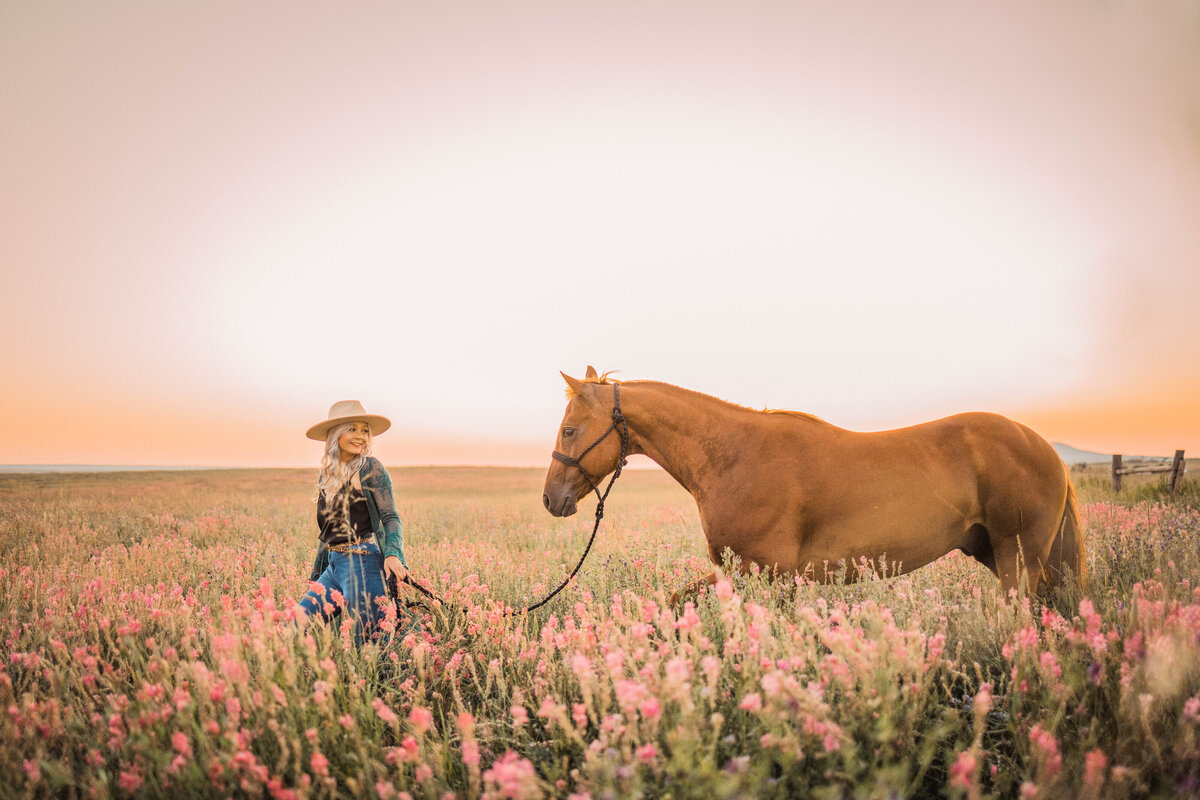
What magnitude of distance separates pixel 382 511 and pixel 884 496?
12.4 feet

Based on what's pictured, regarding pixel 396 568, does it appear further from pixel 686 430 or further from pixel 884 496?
pixel 884 496

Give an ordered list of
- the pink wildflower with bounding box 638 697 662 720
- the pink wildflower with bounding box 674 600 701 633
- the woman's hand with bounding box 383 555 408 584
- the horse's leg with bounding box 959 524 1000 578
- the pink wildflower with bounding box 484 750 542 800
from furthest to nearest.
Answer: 1. the horse's leg with bounding box 959 524 1000 578
2. the woman's hand with bounding box 383 555 408 584
3. the pink wildflower with bounding box 674 600 701 633
4. the pink wildflower with bounding box 638 697 662 720
5. the pink wildflower with bounding box 484 750 542 800

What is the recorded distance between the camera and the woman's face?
4609 millimetres

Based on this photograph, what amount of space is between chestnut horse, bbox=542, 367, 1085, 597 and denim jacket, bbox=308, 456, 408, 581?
7.65 ft

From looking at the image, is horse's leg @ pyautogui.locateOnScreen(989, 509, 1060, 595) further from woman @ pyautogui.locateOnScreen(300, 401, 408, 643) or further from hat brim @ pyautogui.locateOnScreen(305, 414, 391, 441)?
hat brim @ pyautogui.locateOnScreen(305, 414, 391, 441)

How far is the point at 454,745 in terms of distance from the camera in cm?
290

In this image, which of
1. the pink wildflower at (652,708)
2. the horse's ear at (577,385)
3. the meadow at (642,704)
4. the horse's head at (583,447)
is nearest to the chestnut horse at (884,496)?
the meadow at (642,704)

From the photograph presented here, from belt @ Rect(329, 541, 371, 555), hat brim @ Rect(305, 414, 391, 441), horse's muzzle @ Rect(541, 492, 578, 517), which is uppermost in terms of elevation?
hat brim @ Rect(305, 414, 391, 441)

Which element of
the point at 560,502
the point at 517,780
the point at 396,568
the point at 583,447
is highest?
the point at 583,447

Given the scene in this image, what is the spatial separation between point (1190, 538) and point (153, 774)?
373 inches

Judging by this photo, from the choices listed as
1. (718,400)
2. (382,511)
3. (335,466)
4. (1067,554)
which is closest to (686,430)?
(718,400)

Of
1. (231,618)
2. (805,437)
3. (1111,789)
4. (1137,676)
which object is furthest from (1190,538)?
(231,618)

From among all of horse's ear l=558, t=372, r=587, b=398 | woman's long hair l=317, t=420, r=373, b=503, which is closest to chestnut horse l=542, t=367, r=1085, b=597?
horse's ear l=558, t=372, r=587, b=398

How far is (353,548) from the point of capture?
4.25 m
